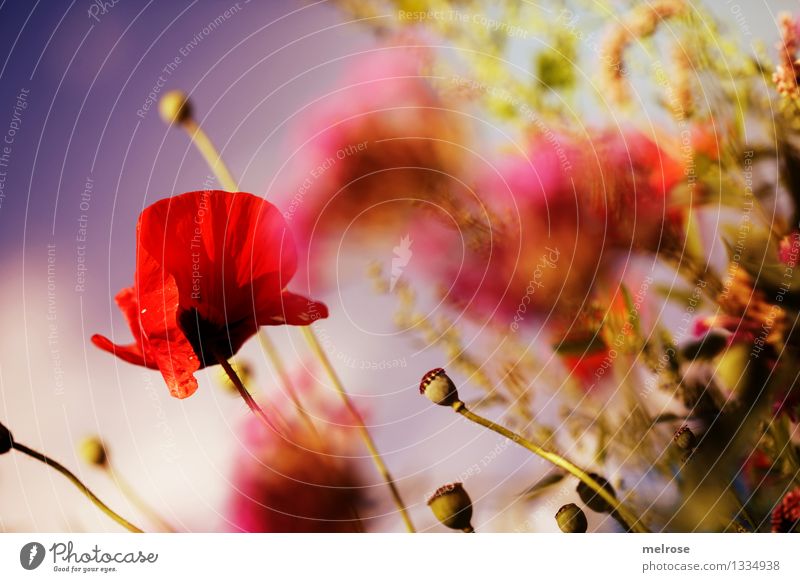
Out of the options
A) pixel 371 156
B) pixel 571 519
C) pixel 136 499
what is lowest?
pixel 571 519

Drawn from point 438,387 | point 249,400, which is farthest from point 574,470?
point 249,400

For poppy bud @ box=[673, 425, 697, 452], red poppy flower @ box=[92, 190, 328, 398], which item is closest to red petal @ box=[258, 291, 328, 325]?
red poppy flower @ box=[92, 190, 328, 398]

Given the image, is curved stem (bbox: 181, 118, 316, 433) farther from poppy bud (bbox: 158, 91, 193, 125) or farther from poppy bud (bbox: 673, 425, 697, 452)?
poppy bud (bbox: 673, 425, 697, 452)

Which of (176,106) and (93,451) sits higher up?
(176,106)

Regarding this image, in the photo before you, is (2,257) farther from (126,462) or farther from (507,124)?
(507,124)

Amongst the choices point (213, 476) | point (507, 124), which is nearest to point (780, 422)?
point (507, 124)

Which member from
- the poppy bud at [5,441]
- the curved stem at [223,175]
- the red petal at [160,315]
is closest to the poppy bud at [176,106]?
the curved stem at [223,175]

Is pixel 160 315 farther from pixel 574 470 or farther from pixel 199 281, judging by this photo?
pixel 574 470
